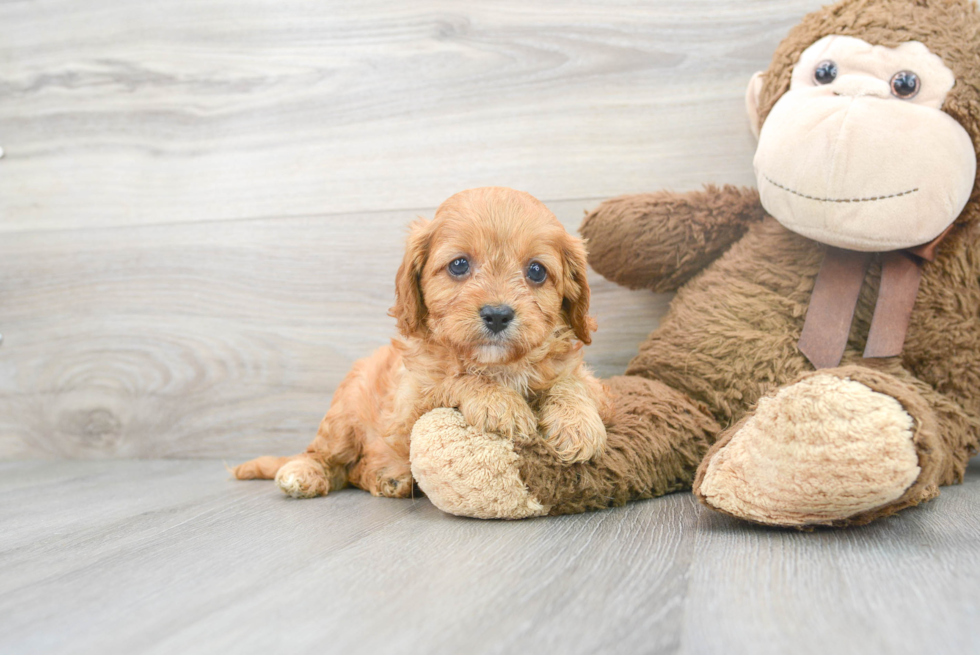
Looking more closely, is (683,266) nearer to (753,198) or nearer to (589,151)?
(753,198)

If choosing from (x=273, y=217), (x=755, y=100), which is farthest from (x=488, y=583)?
(x=273, y=217)

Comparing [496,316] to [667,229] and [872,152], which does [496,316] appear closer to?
[667,229]

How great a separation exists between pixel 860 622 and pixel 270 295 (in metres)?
1.99

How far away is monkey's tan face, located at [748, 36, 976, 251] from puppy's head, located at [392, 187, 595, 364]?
533mm

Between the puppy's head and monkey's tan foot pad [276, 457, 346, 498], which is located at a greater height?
the puppy's head

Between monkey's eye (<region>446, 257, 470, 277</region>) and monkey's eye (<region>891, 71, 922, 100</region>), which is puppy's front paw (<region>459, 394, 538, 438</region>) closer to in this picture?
monkey's eye (<region>446, 257, 470, 277</region>)

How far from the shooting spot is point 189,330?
2.48m

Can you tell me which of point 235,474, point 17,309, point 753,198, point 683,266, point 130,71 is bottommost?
point 235,474

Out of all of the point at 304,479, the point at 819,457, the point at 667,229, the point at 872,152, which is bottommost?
the point at 304,479

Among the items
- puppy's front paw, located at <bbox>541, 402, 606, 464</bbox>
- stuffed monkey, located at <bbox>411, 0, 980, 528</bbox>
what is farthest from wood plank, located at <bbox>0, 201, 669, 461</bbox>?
puppy's front paw, located at <bbox>541, 402, 606, 464</bbox>

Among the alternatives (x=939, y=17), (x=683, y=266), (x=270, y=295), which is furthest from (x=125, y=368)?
(x=939, y=17)

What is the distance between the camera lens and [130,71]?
98.5 inches

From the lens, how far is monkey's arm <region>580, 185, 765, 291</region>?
1889mm

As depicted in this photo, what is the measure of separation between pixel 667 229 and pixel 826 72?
0.51 metres
